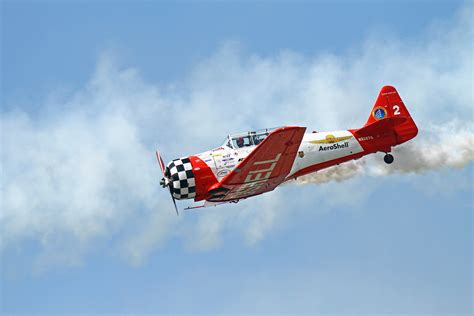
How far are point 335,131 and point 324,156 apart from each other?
980 mm

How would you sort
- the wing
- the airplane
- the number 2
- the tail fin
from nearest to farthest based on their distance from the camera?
the wing → the airplane → the tail fin → the number 2

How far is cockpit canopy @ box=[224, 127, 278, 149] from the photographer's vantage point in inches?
1116

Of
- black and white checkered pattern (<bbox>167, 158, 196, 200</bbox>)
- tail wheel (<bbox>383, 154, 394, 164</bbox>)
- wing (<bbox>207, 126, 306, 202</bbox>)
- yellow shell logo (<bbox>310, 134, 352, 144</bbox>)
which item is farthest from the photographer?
tail wheel (<bbox>383, 154, 394, 164</bbox>)

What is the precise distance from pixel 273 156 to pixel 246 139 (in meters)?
2.57

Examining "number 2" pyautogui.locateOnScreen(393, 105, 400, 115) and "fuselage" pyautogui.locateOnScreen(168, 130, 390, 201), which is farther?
"number 2" pyautogui.locateOnScreen(393, 105, 400, 115)

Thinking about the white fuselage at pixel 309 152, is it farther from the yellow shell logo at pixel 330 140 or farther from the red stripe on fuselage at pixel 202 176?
the red stripe on fuselage at pixel 202 176

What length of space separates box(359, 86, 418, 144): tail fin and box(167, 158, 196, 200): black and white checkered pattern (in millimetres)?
6150

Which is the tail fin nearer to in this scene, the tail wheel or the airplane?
the airplane

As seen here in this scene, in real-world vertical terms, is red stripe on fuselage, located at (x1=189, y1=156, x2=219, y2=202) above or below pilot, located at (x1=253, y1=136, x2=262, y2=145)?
below

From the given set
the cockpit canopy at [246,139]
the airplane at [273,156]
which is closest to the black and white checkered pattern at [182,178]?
the airplane at [273,156]

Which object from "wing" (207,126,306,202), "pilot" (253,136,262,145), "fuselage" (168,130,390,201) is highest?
"pilot" (253,136,262,145)

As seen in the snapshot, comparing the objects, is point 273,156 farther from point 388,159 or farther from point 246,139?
point 388,159

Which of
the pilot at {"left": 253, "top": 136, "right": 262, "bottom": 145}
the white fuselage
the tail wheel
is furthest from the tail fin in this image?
the pilot at {"left": 253, "top": 136, "right": 262, "bottom": 145}

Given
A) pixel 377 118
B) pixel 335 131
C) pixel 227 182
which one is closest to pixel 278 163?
pixel 227 182
